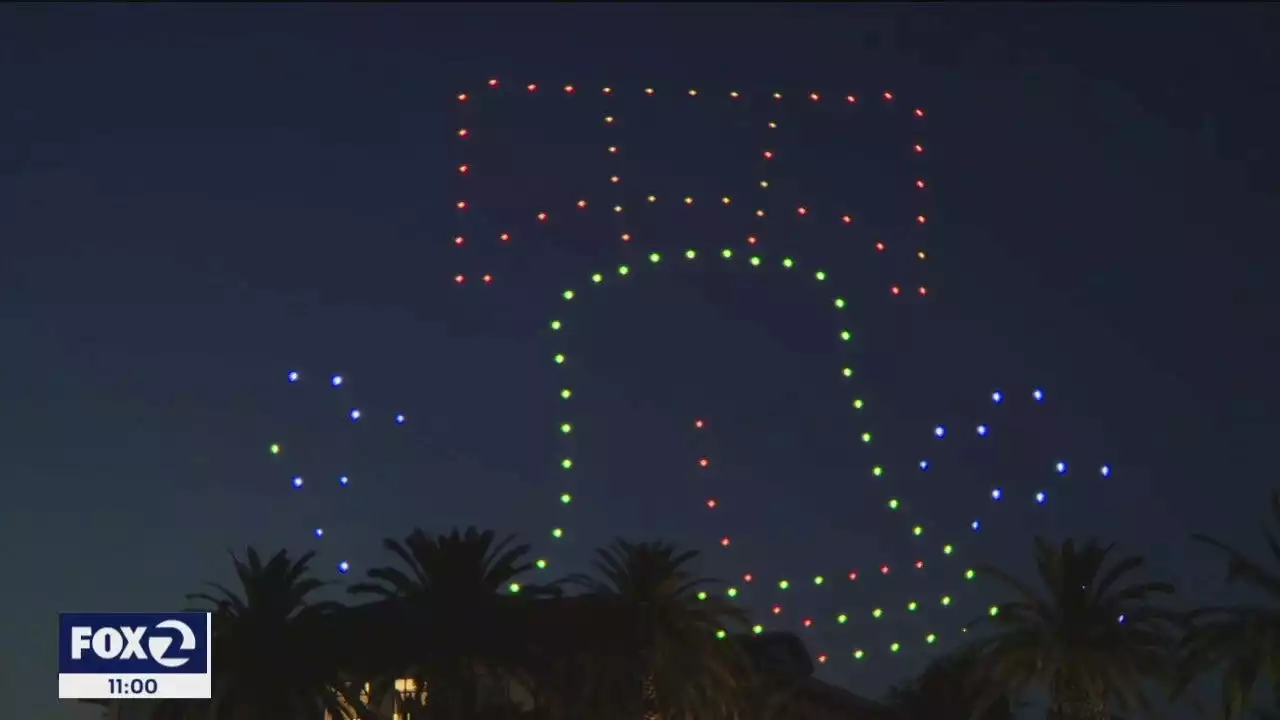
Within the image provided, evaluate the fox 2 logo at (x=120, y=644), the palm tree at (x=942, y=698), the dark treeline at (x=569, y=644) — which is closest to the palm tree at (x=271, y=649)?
the dark treeline at (x=569, y=644)

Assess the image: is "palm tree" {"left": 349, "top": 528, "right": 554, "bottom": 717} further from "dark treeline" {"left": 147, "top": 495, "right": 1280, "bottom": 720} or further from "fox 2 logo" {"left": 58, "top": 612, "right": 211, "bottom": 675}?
"fox 2 logo" {"left": 58, "top": 612, "right": 211, "bottom": 675}

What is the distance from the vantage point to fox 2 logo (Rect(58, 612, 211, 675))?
3941 cm

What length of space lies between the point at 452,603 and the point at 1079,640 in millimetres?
18142

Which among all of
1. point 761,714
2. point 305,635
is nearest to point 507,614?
point 305,635

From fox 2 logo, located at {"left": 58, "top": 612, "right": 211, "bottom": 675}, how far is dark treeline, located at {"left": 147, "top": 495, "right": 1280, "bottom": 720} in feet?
51.4

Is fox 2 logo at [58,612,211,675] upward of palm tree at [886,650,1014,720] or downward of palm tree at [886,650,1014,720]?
downward

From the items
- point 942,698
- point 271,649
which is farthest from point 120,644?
point 942,698

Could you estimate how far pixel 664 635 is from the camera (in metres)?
60.1

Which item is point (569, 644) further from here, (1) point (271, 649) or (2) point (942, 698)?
(2) point (942, 698)

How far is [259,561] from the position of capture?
190 ft

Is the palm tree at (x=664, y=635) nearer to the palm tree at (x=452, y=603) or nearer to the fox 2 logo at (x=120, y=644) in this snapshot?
the palm tree at (x=452, y=603)

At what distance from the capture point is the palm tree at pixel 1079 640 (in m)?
56.1

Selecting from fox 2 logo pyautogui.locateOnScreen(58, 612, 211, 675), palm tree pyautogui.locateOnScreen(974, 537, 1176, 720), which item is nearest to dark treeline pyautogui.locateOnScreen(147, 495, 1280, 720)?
palm tree pyautogui.locateOnScreen(974, 537, 1176, 720)

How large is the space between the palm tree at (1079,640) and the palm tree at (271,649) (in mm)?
19440
